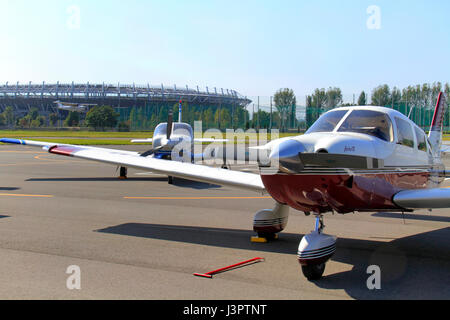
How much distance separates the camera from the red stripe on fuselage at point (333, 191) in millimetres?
5414

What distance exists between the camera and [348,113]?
6312 mm

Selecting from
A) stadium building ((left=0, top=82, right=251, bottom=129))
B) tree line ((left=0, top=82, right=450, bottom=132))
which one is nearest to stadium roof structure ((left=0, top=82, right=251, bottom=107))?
stadium building ((left=0, top=82, right=251, bottom=129))

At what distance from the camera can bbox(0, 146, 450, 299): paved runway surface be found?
5008 mm

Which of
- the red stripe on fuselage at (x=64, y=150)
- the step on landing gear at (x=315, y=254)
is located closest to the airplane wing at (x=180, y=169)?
the red stripe on fuselage at (x=64, y=150)

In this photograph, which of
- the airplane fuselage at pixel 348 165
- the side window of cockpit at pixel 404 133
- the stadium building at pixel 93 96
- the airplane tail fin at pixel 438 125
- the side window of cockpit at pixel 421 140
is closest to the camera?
the airplane fuselage at pixel 348 165

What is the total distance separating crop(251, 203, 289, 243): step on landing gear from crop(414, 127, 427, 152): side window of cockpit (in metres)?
2.22

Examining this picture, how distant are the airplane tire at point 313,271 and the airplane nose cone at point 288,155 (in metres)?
1.15

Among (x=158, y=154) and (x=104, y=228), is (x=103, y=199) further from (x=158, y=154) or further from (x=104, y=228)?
(x=158, y=154)

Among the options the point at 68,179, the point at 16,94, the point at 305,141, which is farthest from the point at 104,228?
the point at 16,94

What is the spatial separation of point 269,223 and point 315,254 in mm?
1977

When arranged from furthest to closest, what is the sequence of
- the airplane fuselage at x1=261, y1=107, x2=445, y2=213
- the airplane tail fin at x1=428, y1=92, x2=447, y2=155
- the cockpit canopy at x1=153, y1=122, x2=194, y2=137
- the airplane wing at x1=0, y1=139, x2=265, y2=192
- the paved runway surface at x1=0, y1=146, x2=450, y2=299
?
the cockpit canopy at x1=153, y1=122, x2=194, y2=137, the airplane tail fin at x1=428, y1=92, x2=447, y2=155, the airplane wing at x1=0, y1=139, x2=265, y2=192, the airplane fuselage at x1=261, y1=107, x2=445, y2=213, the paved runway surface at x1=0, y1=146, x2=450, y2=299

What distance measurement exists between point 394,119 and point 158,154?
41.3 ft

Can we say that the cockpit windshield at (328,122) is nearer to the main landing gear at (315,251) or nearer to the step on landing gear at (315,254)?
the main landing gear at (315,251)

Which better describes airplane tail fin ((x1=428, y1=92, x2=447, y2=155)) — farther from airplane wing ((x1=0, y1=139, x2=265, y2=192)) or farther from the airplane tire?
the airplane tire
